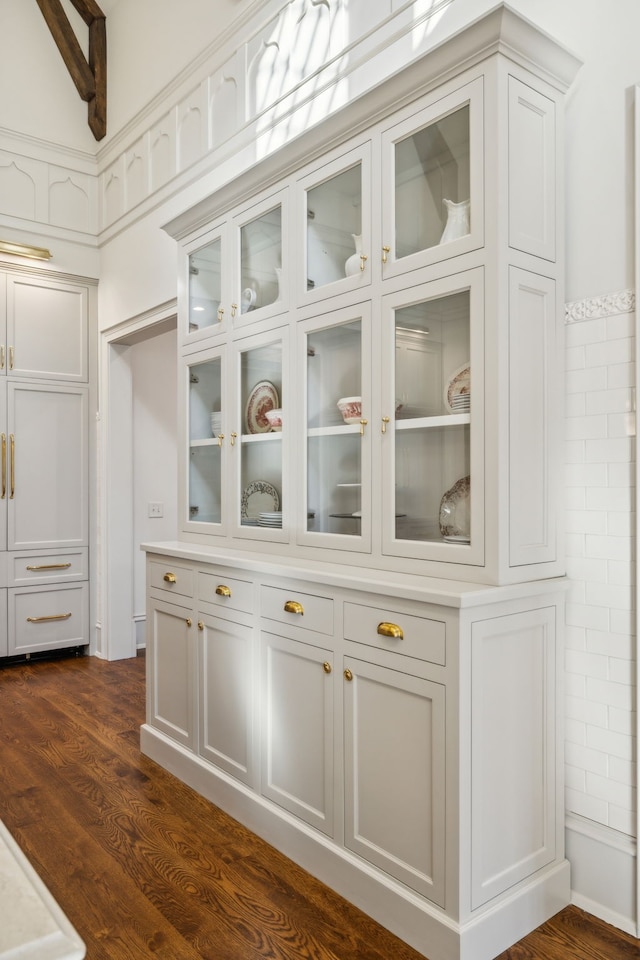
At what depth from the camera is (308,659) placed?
2236 mm

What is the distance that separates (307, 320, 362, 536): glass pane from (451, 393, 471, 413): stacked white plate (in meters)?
0.38

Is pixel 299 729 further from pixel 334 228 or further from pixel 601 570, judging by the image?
pixel 334 228

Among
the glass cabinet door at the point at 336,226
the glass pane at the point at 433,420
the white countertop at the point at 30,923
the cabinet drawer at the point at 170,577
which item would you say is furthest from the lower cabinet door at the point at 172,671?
the white countertop at the point at 30,923

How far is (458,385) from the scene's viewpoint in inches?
77.2

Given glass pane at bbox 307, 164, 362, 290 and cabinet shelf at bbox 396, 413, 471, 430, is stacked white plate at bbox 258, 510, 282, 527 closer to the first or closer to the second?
cabinet shelf at bbox 396, 413, 471, 430

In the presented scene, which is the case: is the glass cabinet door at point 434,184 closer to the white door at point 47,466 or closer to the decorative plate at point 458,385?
the decorative plate at point 458,385

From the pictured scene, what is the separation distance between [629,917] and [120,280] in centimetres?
437

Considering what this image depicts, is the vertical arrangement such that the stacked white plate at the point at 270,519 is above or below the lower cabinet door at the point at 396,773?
above

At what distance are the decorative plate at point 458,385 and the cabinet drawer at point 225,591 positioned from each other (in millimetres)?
1015

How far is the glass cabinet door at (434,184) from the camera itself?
6.18ft

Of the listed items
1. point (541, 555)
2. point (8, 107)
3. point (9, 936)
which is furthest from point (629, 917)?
point (8, 107)

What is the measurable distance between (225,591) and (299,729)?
61cm

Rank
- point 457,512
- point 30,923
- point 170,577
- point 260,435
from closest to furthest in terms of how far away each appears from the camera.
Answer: point 30,923 < point 457,512 < point 260,435 < point 170,577

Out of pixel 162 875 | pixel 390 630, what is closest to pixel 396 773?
pixel 390 630
